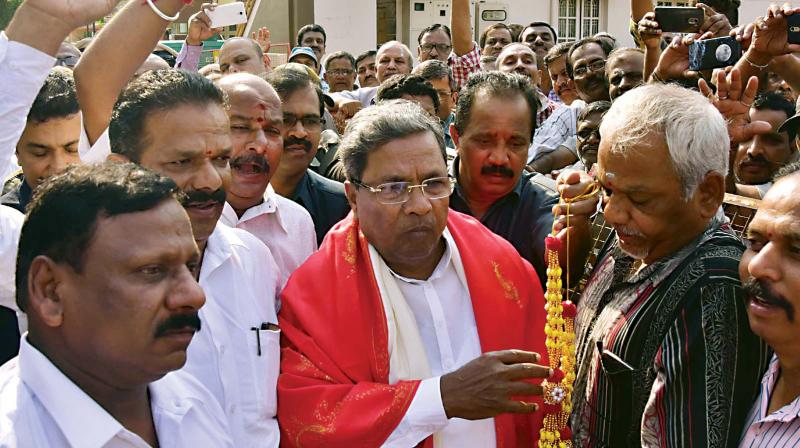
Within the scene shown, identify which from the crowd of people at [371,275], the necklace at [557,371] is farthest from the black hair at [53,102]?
the necklace at [557,371]

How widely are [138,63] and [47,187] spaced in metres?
1.12

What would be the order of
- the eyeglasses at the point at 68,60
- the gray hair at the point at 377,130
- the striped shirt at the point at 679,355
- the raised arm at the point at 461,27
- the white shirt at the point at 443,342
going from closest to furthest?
1. the striped shirt at the point at 679,355
2. the white shirt at the point at 443,342
3. the gray hair at the point at 377,130
4. the eyeglasses at the point at 68,60
5. the raised arm at the point at 461,27

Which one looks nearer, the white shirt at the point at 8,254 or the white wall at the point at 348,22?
the white shirt at the point at 8,254

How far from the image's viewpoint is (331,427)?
240 cm

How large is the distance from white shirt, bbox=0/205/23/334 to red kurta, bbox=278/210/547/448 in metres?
0.83

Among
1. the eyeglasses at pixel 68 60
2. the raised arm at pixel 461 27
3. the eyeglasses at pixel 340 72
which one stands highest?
the raised arm at pixel 461 27

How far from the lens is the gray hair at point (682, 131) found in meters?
2.21

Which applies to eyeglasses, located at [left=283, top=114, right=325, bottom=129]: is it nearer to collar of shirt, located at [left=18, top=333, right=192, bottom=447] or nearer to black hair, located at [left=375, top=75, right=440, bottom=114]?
black hair, located at [left=375, top=75, right=440, bottom=114]

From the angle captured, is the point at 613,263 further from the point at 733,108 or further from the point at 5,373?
the point at 5,373

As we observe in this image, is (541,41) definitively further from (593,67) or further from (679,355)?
(679,355)

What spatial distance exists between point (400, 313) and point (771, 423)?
3.64ft

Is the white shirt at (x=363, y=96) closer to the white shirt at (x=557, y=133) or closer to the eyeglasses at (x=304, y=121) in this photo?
the white shirt at (x=557, y=133)

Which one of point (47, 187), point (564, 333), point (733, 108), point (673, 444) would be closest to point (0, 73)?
point (47, 187)

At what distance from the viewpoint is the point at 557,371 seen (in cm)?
246
